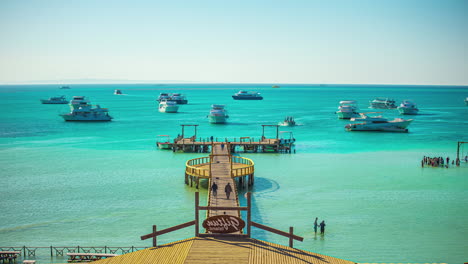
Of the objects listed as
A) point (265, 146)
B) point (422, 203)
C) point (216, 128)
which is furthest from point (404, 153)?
point (216, 128)

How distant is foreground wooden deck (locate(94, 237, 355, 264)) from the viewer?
17.7m

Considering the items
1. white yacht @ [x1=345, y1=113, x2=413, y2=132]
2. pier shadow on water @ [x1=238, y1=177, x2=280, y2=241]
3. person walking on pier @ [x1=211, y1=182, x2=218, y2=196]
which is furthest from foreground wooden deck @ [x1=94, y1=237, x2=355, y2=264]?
white yacht @ [x1=345, y1=113, x2=413, y2=132]

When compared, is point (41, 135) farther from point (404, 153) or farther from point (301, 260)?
point (301, 260)

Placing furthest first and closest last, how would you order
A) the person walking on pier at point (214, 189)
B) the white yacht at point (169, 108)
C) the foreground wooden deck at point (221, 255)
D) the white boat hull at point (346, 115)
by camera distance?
the white yacht at point (169, 108)
the white boat hull at point (346, 115)
the person walking on pier at point (214, 189)
the foreground wooden deck at point (221, 255)

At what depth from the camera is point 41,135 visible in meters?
75.2

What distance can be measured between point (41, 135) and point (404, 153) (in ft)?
199

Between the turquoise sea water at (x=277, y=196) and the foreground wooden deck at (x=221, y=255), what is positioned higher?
the foreground wooden deck at (x=221, y=255)

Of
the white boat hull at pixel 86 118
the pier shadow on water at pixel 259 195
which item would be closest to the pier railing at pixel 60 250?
the pier shadow on water at pixel 259 195

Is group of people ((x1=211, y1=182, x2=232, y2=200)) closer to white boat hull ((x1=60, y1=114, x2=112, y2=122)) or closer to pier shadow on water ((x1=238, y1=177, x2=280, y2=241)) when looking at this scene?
pier shadow on water ((x1=238, y1=177, x2=280, y2=241))

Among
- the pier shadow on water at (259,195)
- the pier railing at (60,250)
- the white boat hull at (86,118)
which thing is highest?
the white boat hull at (86,118)

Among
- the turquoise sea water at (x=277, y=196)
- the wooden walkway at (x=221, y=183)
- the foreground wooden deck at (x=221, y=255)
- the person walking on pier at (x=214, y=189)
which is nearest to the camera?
the foreground wooden deck at (x=221, y=255)

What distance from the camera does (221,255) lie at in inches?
712

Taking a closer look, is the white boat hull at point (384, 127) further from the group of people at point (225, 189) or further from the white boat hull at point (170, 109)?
the white boat hull at point (170, 109)

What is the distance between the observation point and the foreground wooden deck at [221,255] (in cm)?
1769
